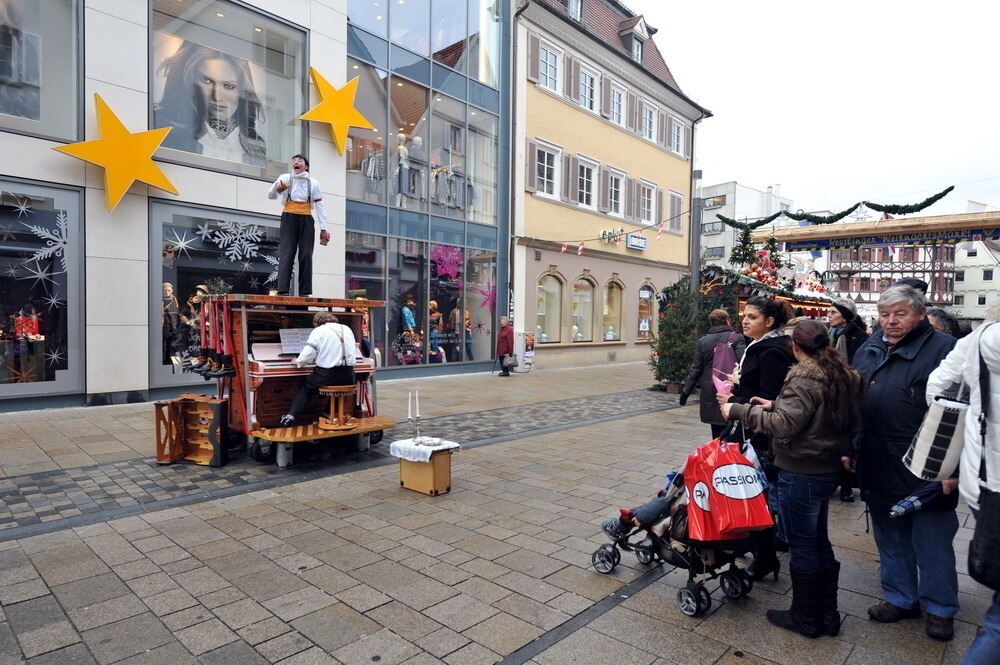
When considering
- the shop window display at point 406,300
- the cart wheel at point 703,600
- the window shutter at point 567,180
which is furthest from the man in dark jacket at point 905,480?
the window shutter at point 567,180

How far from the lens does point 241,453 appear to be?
7.45m

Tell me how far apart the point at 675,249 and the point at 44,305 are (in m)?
22.6

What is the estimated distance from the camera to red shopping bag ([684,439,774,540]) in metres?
3.26

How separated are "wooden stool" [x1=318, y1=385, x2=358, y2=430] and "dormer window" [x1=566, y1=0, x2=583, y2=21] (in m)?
18.1

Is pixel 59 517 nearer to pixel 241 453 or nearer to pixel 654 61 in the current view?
pixel 241 453

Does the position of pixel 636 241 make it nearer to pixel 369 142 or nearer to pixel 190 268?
pixel 369 142

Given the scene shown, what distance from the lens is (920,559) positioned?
11.2 ft

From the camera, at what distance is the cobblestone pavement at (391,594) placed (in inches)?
123

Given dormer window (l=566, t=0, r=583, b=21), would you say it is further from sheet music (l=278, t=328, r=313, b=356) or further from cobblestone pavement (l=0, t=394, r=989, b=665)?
cobblestone pavement (l=0, t=394, r=989, b=665)

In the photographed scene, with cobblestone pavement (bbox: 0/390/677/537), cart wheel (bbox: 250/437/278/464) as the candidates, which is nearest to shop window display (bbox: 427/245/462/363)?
cobblestone pavement (bbox: 0/390/677/537)

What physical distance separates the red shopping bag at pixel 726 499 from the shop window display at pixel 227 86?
11.3 meters

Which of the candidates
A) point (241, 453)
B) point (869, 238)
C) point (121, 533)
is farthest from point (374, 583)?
A: point (869, 238)

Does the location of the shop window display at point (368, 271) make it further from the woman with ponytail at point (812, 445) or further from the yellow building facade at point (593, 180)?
the woman with ponytail at point (812, 445)

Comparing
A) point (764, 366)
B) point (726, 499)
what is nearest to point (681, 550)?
point (726, 499)
